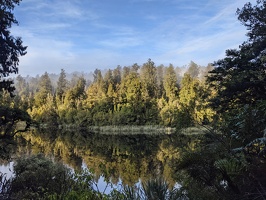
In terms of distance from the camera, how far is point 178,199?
17.0 ft

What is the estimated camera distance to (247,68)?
1364 centimetres

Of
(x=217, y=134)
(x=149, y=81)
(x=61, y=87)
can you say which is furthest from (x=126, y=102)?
(x=217, y=134)

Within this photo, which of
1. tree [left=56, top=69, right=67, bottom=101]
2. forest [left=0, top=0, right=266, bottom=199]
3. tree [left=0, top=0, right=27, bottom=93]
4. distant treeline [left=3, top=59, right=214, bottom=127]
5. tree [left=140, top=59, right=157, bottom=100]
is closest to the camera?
forest [left=0, top=0, right=266, bottom=199]

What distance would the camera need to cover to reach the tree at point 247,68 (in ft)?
41.5

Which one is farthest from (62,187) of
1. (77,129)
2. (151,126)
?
(77,129)

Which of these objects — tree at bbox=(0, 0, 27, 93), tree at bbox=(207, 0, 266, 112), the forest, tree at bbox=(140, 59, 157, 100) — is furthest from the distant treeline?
tree at bbox=(0, 0, 27, 93)

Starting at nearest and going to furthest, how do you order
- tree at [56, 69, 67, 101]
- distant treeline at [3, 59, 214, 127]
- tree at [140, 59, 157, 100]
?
1. distant treeline at [3, 59, 214, 127]
2. tree at [140, 59, 157, 100]
3. tree at [56, 69, 67, 101]

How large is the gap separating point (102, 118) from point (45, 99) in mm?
20213

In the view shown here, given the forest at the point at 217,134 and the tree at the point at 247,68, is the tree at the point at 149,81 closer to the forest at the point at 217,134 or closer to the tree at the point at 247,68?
the forest at the point at 217,134

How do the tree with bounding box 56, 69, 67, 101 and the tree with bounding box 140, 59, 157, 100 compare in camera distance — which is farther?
the tree with bounding box 56, 69, 67, 101

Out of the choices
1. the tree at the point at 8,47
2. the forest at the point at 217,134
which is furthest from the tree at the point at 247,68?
the tree at the point at 8,47

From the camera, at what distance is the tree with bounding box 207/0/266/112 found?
12656 millimetres

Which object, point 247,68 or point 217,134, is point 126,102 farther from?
point 217,134

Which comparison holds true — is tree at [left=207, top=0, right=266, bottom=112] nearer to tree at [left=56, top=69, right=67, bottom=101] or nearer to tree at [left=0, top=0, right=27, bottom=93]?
tree at [left=0, top=0, right=27, bottom=93]
